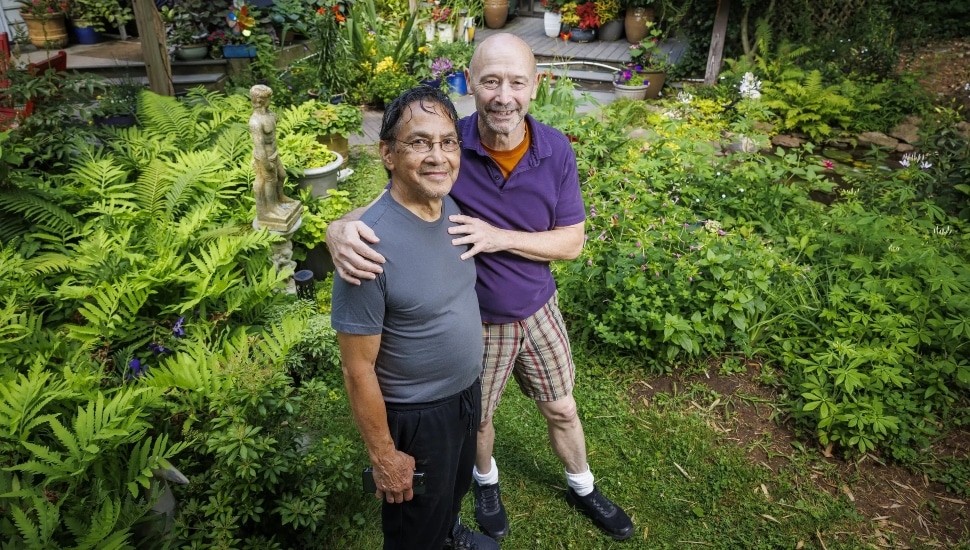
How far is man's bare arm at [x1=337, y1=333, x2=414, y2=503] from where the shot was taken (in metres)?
1.63

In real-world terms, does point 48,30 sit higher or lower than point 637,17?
lower

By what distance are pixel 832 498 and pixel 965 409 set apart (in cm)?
95

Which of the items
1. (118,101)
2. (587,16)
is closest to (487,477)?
(118,101)

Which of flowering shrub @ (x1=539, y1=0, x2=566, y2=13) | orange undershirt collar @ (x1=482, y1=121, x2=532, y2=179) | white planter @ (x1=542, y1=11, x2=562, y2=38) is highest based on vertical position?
flowering shrub @ (x1=539, y1=0, x2=566, y2=13)

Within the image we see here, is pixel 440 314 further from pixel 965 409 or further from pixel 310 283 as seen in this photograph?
pixel 965 409

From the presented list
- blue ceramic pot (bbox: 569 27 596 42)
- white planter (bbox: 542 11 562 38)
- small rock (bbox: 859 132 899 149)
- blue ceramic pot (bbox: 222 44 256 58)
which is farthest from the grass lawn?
white planter (bbox: 542 11 562 38)

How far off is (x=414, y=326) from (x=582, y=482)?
1369mm

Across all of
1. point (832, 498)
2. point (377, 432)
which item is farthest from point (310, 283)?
point (832, 498)

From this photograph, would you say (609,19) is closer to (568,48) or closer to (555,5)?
(568,48)

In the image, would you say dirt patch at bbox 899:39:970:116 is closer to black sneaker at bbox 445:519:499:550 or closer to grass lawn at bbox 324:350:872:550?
grass lawn at bbox 324:350:872:550

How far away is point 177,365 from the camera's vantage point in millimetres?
2557

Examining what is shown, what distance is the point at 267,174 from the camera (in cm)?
363

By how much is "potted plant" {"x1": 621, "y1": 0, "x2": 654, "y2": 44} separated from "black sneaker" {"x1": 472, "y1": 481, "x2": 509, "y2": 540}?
28.5 feet

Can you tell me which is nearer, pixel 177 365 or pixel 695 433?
pixel 177 365
